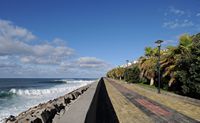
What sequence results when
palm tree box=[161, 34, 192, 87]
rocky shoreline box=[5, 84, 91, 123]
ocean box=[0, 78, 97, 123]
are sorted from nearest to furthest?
1. rocky shoreline box=[5, 84, 91, 123]
2. ocean box=[0, 78, 97, 123]
3. palm tree box=[161, 34, 192, 87]

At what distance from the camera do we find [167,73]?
28484 mm

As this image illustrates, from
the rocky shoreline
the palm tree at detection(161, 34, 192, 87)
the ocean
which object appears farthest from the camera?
the palm tree at detection(161, 34, 192, 87)

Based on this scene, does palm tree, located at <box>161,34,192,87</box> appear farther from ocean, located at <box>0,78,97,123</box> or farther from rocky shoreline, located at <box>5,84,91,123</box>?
rocky shoreline, located at <box>5,84,91,123</box>

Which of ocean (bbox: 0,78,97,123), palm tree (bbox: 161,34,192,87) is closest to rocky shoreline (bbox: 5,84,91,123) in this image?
ocean (bbox: 0,78,97,123)

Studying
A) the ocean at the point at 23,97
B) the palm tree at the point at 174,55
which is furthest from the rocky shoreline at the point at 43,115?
the palm tree at the point at 174,55

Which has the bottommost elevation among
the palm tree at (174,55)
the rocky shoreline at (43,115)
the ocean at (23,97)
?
the ocean at (23,97)

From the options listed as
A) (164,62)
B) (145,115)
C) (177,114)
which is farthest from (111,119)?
(164,62)

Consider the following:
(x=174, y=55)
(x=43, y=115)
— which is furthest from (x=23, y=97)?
(x=43, y=115)

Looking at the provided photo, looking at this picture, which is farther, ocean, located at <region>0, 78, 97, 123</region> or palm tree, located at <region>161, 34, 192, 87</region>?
palm tree, located at <region>161, 34, 192, 87</region>

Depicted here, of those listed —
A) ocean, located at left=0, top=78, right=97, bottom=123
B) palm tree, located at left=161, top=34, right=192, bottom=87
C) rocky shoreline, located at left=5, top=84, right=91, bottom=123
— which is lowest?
ocean, located at left=0, top=78, right=97, bottom=123

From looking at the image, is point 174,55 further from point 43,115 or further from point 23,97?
point 43,115

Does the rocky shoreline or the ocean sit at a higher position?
the rocky shoreline

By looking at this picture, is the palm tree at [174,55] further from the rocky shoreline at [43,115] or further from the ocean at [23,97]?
the rocky shoreline at [43,115]

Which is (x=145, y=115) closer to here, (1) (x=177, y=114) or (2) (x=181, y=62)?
(1) (x=177, y=114)
